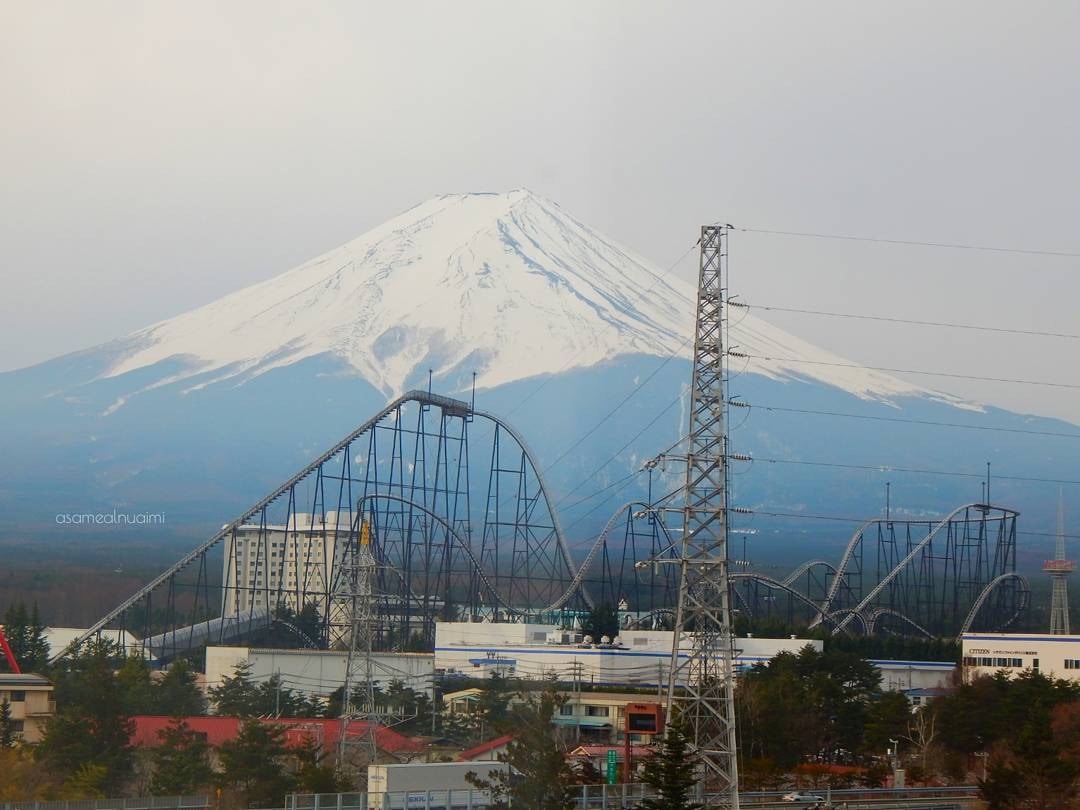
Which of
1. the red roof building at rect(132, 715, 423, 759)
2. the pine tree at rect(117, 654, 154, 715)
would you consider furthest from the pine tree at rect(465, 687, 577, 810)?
the pine tree at rect(117, 654, 154, 715)

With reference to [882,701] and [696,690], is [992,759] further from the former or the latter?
[696,690]

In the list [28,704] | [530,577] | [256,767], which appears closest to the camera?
[256,767]

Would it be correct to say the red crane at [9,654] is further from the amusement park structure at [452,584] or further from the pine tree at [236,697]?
the pine tree at [236,697]

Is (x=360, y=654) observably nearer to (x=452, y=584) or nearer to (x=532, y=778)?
(x=532, y=778)

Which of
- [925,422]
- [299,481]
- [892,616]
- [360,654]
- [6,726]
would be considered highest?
[925,422]

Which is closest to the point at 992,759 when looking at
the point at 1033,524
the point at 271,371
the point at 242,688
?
the point at 242,688

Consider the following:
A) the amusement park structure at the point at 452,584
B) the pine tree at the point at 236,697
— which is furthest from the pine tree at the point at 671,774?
the pine tree at the point at 236,697

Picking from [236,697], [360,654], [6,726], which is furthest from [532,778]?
[236,697]

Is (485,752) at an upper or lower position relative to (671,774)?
lower
